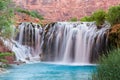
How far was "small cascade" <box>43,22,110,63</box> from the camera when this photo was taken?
77.8 feet

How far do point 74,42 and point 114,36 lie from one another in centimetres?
389

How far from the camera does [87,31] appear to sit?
82.6 feet

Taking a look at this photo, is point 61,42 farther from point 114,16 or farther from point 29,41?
point 114,16

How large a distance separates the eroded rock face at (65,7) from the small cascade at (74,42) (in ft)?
50.5

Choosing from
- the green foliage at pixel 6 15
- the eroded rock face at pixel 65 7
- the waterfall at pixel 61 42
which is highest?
the eroded rock face at pixel 65 7

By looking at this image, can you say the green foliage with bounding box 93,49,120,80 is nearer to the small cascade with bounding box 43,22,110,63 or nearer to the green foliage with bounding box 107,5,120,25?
Result: the small cascade with bounding box 43,22,110,63

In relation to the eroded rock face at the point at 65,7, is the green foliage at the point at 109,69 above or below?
below

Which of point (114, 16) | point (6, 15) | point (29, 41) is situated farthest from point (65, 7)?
point (6, 15)

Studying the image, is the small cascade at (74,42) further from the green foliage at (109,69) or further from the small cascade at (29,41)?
the green foliage at (109,69)

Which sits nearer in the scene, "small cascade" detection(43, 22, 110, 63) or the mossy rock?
the mossy rock

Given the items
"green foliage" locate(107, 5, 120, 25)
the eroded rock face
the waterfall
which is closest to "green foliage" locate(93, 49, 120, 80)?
the waterfall

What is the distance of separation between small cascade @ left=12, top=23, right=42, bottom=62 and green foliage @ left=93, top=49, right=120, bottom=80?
1634cm

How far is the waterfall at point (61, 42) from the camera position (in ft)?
78.3

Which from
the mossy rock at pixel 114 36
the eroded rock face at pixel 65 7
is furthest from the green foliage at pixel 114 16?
the eroded rock face at pixel 65 7
